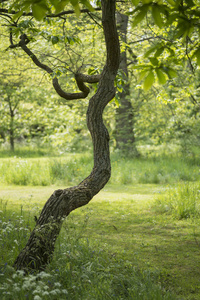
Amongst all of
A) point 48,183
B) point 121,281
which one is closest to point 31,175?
point 48,183

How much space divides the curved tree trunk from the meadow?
15 cm

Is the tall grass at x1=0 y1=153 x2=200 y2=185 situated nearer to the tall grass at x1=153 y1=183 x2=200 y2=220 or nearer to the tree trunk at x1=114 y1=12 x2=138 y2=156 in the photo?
the tree trunk at x1=114 y1=12 x2=138 y2=156

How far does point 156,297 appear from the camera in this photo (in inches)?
110

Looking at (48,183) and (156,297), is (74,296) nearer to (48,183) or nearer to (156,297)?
(156,297)

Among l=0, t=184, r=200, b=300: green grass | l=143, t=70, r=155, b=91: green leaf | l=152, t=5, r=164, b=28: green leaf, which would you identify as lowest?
l=0, t=184, r=200, b=300: green grass

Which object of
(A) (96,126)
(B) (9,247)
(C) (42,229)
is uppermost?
(A) (96,126)

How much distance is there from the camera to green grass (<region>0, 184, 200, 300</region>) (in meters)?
2.91

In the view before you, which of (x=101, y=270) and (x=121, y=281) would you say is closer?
(x=121, y=281)

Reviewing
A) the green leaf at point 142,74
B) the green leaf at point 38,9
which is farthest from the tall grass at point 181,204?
the green leaf at point 38,9

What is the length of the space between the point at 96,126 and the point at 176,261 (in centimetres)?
198

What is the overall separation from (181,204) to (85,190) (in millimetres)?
2844

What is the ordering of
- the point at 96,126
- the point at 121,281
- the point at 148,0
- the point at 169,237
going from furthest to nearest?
the point at 169,237 < the point at 96,126 < the point at 121,281 < the point at 148,0

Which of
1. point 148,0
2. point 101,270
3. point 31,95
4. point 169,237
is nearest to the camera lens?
point 148,0

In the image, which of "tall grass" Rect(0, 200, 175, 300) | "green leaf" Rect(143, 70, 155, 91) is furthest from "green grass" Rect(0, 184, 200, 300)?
"green leaf" Rect(143, 70, 155, 91)
